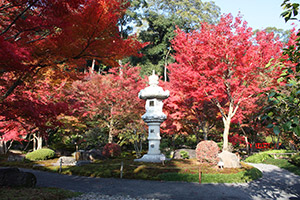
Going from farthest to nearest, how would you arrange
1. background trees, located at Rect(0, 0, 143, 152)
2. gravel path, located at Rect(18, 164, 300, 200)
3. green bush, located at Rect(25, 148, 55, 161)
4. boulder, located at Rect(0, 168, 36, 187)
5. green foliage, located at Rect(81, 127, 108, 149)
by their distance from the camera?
green foliage, located at Rect(81, 127, 108, 149) < green bush, located at Rect(25, 148, 55, 161) < boulder, located at Rect(0, 168, 36, 187) < gravel path, located at Rect(18, 164, 300, 200) < background trees, located at Rect(0, 0, 143, 152)

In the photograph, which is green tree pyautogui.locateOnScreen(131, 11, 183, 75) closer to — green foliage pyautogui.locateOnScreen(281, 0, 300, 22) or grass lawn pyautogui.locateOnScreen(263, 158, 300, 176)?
grass lawn pyautogui.locateOnScreen(263, 158, 300, 176)

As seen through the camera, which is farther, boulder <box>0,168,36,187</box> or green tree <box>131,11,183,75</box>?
green tree <box>131,11,183,75</box>

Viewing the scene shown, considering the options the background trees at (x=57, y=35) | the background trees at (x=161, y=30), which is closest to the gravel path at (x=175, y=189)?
the background trees at (x=57, y=35)

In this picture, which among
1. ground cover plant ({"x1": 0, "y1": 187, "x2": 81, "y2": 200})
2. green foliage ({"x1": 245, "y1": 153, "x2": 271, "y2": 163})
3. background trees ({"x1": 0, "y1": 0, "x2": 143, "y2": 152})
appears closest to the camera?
ground cover plant ({"x1": 0, "y1": 187, "x2": 81, "y2": 200})

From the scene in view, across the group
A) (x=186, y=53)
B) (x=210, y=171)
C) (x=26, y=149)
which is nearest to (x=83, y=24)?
(x=210, y=171)

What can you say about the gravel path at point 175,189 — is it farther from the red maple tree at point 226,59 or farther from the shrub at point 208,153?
the red maple tree at point 226,59

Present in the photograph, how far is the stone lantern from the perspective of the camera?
1262cm

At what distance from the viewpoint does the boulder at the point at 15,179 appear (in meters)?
6.88

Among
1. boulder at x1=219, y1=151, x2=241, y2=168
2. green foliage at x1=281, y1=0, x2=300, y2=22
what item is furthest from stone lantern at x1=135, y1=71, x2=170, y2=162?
green foliage at x1=281, y1=0, x2=300, y2=22

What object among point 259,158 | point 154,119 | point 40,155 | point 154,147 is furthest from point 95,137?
point 259,158

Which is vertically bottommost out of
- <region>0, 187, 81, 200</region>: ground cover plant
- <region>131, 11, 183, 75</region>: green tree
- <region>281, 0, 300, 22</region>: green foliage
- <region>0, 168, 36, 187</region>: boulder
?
<region>0, 187, 81, 200</region>: ground cover plant

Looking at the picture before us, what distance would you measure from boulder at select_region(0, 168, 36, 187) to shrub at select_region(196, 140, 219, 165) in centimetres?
779

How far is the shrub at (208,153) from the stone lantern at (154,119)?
2.12 meters

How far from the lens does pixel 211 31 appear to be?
44.8 feet
